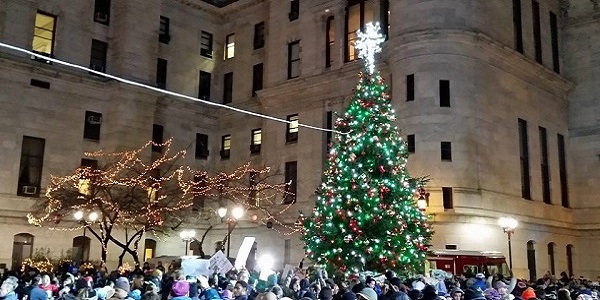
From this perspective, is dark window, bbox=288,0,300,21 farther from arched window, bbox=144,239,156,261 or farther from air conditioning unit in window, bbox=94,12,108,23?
arched window, bbox=144,239,156,261

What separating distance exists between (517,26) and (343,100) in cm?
1181

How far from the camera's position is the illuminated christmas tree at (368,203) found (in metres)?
22.1

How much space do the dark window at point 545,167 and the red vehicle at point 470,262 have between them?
41.6 feet

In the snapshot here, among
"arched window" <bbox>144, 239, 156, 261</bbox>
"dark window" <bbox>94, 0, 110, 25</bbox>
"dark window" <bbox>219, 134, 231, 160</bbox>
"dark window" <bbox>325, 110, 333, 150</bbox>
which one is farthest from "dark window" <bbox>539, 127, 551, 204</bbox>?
"dark window" <bbox>94, 0, 110, 25</bbox>

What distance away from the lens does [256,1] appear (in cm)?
4566

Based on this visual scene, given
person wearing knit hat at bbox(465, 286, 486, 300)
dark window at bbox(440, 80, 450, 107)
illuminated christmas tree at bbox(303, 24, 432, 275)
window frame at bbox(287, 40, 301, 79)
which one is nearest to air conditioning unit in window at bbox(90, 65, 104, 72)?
window frame at bbox(287, 40, 301, 79)

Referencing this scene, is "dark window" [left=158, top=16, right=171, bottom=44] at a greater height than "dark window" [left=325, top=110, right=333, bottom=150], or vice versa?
"dark window" [left=158, top=16, right=171, bottom=44]

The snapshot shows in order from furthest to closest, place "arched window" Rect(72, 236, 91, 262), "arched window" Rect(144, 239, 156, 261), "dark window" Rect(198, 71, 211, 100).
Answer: "dark window" Rect(198, 71, 211, 100) < "arched window" Rect(144, 239, 156, 261) < "arched window" Rect(72, 236, 91, 262)

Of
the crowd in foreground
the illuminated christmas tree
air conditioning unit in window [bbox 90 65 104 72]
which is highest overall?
air conditioning unit in window [bbox 90 65 104 72]

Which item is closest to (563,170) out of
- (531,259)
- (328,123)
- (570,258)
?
(570,258)

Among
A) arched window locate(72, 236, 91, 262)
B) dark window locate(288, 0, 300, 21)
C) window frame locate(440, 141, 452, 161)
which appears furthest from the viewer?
dark window locate(288, 0, 300, 21)

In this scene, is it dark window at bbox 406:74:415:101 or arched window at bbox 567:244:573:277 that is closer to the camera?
dark window at bbox 406:74:415:101

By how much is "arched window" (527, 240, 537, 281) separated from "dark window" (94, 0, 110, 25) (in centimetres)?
3097

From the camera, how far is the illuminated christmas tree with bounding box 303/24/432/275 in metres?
22.1
